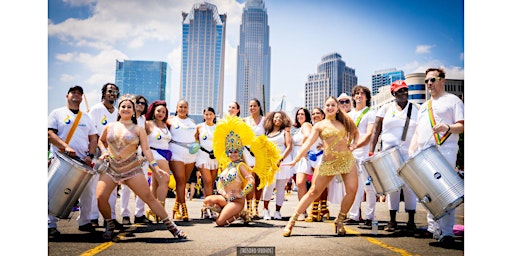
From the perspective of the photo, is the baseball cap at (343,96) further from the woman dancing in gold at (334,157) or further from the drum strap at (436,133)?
the drum strap at (436,133)

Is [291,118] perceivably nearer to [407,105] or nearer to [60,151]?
[407,105]

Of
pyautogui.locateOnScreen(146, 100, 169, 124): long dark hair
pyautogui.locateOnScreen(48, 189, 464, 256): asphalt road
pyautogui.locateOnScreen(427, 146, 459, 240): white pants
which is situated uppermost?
pyautogui.locateOnScreen(146, 100, 169, 124): long dark hair

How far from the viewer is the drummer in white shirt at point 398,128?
15.0ft

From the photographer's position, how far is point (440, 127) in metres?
4.08

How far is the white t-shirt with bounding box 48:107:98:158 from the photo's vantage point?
430 cm

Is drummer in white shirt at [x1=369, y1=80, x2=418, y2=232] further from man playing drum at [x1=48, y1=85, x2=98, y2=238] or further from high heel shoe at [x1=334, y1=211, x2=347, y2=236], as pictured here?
man playing drum at [x1=48, y1=85, x2=98, y2=238]

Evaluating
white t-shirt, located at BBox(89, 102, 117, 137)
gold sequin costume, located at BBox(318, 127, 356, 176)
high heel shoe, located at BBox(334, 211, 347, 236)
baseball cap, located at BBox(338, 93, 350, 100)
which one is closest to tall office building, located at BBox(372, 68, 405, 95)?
baseball cap, located at BBox(338, 93, 350, 100)

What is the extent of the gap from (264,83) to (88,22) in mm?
1999

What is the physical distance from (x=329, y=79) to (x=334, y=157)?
34.0 inches

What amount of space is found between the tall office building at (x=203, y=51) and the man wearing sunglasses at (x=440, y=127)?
7.21 ft

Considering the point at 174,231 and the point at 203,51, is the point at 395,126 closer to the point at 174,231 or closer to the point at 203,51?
the point at 203,51

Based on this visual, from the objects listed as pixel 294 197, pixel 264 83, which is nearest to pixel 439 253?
pixel 294 197

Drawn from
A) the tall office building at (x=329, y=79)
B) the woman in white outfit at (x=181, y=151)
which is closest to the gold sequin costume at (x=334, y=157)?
the tall office building at (x=329, y=79)

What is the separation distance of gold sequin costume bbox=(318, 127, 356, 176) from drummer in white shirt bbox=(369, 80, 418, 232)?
16.3 inches
